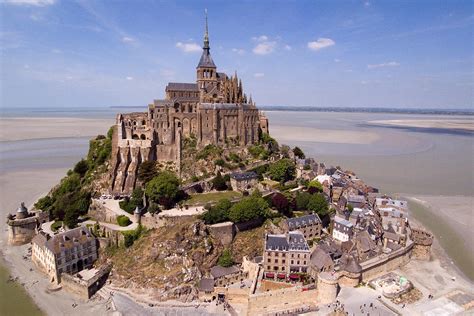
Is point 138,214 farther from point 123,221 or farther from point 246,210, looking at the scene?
point 246,210

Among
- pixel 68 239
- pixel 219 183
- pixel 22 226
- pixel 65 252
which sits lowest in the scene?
pixel 65 252

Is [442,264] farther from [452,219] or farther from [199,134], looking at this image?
[199,134]

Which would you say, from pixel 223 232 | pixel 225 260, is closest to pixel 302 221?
pixel 223 232

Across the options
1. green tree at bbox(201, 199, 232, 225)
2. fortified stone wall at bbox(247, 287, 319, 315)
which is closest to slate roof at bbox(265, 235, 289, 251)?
fortified stone wall at bbox(247, 287, 319, 315)

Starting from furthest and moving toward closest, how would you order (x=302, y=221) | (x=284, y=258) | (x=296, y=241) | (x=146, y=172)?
1. (x=146, y=172)
2. (x=302, y=221)
3. (x=296, y=241)
4. (x=284, y=258)

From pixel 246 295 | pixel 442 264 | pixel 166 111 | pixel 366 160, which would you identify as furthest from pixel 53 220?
pixel 366 160

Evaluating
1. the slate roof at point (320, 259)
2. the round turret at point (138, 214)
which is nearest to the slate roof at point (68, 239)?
the round turret at point (138, 214)
